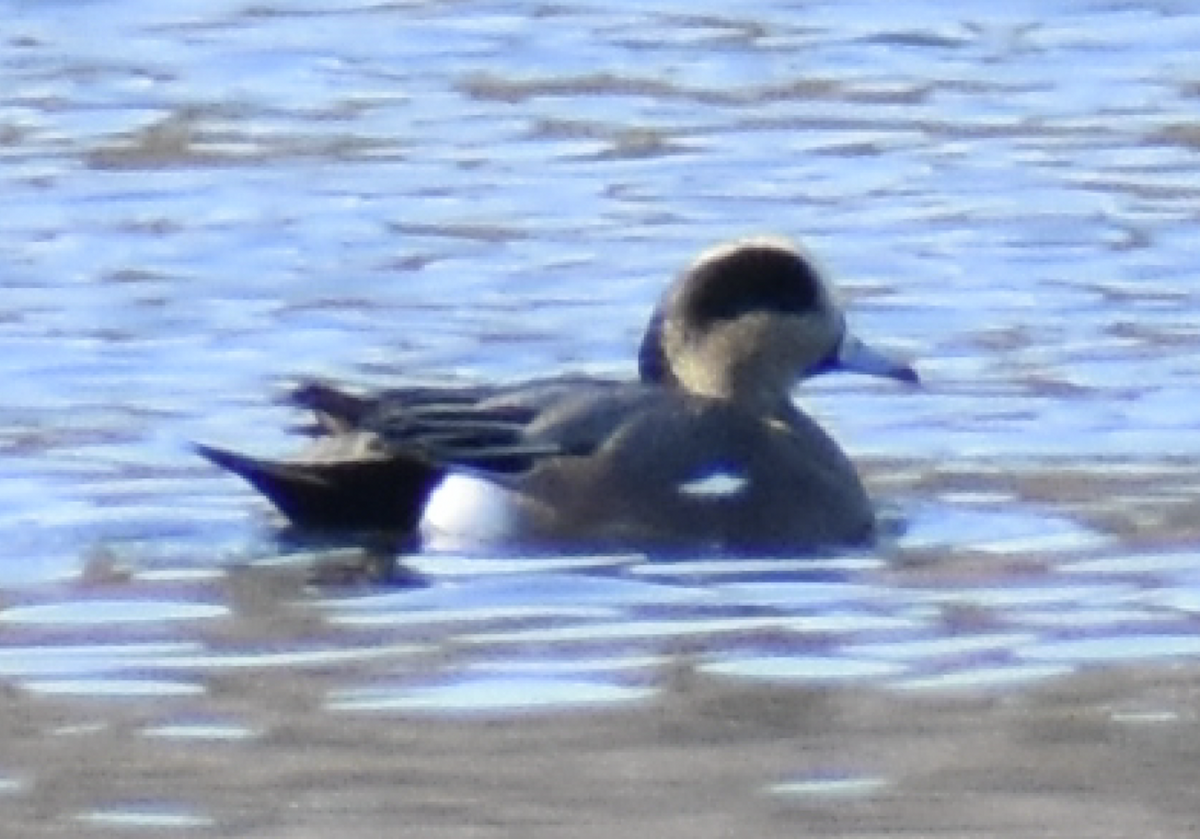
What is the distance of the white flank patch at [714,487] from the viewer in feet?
36.6

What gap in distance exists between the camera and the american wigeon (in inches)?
436

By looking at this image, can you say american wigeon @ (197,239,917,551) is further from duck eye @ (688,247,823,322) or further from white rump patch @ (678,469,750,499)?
duck eye @ (688,247,823,322)

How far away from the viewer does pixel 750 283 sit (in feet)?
38.4

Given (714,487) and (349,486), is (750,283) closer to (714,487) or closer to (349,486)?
(714,487)

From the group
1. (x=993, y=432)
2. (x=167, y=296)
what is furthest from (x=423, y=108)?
(x=993, y=432)

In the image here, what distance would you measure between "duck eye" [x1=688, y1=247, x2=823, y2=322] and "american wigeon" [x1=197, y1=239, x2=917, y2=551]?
0.36 m

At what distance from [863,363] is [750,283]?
0.30m

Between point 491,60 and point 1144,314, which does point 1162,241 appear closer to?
point 1144,314

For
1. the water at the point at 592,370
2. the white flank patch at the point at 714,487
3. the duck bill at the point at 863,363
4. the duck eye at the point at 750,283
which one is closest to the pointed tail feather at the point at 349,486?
the water at the point at 592,370

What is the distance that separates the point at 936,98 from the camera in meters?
16.6

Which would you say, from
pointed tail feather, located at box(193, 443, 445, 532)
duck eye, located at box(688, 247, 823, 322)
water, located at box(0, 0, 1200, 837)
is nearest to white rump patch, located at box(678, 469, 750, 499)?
water, located at box(0, 0, 1200, 837)

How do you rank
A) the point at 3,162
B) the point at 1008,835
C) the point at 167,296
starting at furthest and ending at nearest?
1. the point at 3,162
2. the point at 167,296
3. the point at 1008,835

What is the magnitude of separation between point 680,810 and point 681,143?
7.73 metres

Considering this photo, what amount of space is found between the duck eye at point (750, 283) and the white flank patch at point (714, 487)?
63cm
